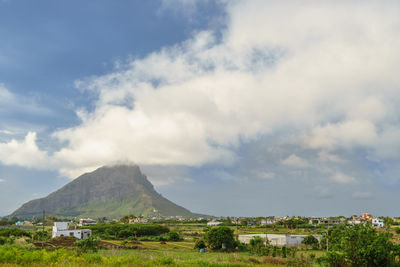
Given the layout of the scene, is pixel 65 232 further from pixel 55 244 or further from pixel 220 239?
pixel 220 239

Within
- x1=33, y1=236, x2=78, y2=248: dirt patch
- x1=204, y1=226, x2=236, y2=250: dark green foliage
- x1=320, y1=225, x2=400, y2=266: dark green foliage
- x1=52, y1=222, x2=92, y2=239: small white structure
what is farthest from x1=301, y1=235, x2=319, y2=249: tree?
x1=52, y1=222, x2=92, y2=239: small white structure

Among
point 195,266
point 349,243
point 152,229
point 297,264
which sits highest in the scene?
point 349,243

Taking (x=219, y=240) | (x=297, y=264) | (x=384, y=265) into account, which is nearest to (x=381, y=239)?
(x=384, y=265)

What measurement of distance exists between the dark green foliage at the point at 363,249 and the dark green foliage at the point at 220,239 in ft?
124

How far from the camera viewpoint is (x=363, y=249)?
24.0 meters

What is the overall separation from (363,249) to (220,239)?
4010 centimetres

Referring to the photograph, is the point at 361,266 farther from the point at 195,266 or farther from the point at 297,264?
the point at 195,266

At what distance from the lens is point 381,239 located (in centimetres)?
2431

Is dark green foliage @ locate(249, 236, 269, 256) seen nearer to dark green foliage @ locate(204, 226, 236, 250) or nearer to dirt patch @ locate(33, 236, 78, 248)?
dark green foliage @ locate(204, 226, 236, 250)

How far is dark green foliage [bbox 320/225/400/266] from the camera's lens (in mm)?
23938

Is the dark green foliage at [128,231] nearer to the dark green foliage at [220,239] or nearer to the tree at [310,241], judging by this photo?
the dark green foliage at [220,239]

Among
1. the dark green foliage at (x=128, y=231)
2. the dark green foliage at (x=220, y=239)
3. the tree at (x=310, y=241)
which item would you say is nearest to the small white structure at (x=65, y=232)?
Result: the dark green foliage at (x=128, y=231)

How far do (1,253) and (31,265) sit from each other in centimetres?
381

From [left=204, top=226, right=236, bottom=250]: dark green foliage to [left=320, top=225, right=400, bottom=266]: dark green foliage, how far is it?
37.7m
